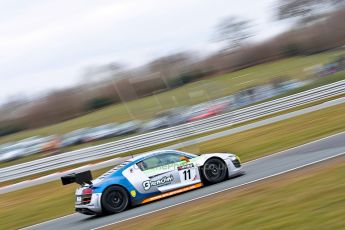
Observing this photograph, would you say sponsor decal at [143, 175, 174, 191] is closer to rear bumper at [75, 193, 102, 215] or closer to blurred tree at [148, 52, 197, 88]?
rear bumper at [75, 193, 102, 215]

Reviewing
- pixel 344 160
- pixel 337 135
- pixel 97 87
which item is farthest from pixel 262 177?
pixel 97 87

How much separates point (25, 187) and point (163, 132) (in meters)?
6.98

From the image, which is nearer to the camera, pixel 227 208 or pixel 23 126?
pixel 227 208

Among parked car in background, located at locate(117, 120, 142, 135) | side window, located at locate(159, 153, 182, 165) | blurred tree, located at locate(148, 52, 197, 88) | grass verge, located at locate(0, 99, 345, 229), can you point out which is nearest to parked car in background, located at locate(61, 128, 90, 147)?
parked car in background, located at locate(117, 120, 142, 135)

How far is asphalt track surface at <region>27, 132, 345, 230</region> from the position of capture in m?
10.9

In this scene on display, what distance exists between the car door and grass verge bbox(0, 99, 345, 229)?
2.91 meters

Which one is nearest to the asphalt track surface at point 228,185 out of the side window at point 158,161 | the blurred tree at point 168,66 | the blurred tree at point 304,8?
the side window at point 158,161

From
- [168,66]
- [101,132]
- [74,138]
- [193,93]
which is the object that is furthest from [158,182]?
[74,138]

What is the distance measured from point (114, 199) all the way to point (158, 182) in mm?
993

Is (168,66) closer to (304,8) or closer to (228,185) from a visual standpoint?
(228,185)

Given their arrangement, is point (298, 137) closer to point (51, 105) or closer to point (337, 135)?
point (337, 135)

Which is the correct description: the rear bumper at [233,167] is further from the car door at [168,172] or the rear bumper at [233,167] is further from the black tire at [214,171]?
the car door at [168,172]

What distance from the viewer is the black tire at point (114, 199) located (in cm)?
1148

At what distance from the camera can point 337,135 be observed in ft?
55.5
